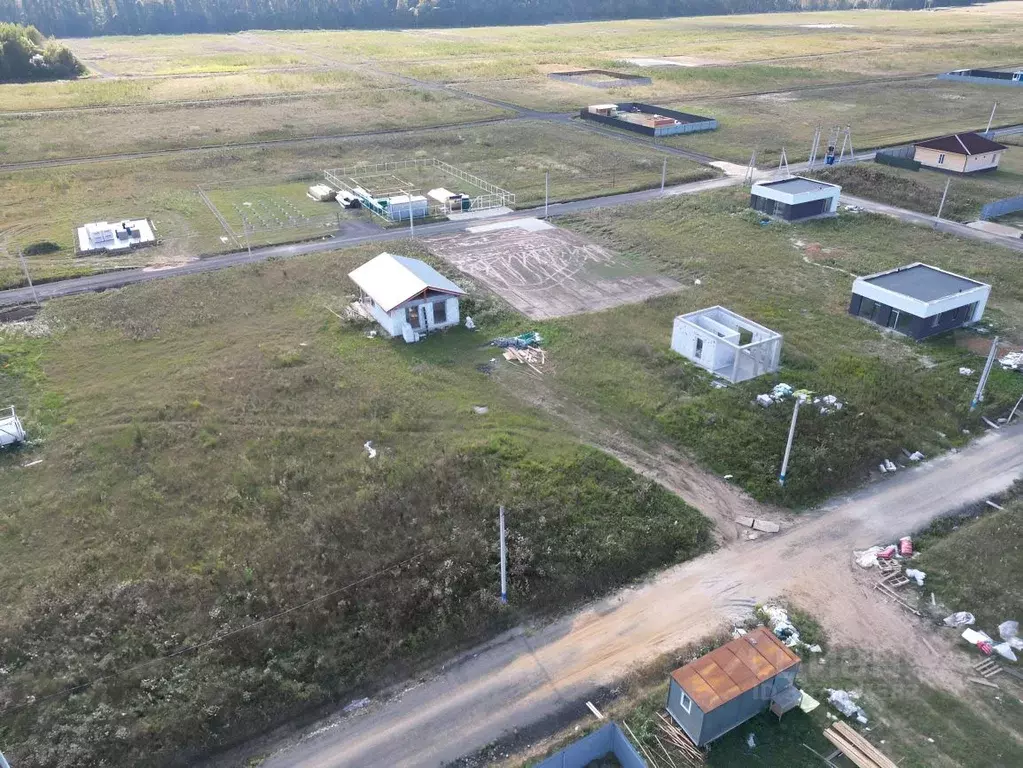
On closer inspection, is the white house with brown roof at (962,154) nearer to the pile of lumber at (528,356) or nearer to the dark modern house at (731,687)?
the pile of lumber at (528,356)

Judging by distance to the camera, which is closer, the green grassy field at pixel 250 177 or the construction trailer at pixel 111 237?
the construction trailer at pixel 111 237

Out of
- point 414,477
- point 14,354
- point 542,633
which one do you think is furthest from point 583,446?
point 14,354

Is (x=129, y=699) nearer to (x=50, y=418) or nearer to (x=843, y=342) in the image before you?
(x=50, y=418)

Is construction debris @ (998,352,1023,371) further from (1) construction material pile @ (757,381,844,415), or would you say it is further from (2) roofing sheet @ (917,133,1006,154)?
(2) roofing sheet @ (917,133,1006,154)

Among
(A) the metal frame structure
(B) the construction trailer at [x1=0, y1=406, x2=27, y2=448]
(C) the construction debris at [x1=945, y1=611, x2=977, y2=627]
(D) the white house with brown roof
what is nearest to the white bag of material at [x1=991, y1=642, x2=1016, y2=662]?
(C) the construction debris at [x1=945, y1=611, x2=977, y2=627]

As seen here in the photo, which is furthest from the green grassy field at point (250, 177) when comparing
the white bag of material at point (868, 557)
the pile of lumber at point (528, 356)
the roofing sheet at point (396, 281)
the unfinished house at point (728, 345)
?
the white bag of material at point (868, 557)

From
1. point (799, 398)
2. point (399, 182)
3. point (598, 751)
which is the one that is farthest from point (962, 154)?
point (598, 751)
